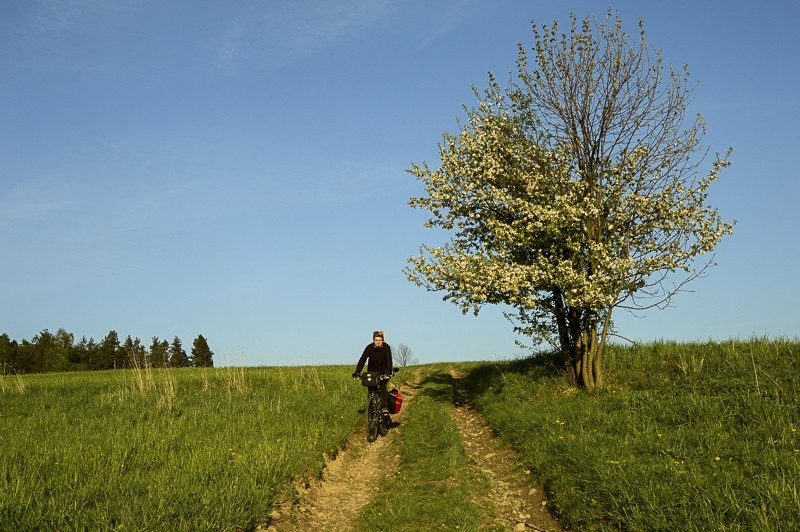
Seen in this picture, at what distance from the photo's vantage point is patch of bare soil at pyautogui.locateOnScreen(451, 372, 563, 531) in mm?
9578

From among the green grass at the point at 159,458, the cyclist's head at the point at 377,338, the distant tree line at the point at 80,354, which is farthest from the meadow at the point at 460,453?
the distant tree line at the point at 80,354

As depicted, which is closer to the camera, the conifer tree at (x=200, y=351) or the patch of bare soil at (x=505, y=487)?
the patch of bare soil at (x=505, y=487)

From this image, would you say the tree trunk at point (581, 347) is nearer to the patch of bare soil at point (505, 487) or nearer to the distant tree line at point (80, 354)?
the patch of bare soil at point (505, 487)

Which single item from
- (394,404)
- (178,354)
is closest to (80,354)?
(178,354)

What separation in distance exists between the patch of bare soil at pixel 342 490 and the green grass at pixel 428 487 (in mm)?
341

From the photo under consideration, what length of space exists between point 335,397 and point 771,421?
1426 cm

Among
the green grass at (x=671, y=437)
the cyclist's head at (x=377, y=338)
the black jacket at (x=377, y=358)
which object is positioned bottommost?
the green grass at (x=671, y=437)

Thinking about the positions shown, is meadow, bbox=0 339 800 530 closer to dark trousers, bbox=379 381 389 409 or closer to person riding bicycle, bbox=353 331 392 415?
dark trousers, bbox=379 381 389 409

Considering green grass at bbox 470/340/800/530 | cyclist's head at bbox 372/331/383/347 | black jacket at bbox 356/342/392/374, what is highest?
cyclist's head at bbox 372/331/383/347

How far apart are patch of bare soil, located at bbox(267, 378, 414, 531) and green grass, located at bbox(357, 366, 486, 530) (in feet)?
1.12

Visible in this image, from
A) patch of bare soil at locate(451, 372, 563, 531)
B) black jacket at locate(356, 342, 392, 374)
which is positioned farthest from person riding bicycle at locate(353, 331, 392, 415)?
patch of bare soil at locate(451, 372, 563, 531)

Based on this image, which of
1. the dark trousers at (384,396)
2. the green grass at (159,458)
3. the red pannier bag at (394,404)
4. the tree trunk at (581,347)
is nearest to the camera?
the green grass at (159,458)

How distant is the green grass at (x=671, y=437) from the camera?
7.93 metres

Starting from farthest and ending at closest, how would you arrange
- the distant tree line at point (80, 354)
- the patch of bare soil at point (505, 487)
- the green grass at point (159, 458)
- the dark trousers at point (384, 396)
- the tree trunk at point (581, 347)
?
the distant tree line at point (80, 354) < the tree trunk at point (581, 347) < the dark trousers at point (384, 396) < the patch of bare soil at point (505, 487) < the green grass at point (159, 458)
